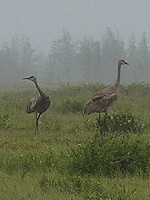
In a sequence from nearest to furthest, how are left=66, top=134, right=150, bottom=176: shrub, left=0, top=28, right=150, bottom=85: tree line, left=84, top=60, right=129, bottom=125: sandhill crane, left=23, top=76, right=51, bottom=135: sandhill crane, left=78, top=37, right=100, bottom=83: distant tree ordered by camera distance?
1. left=66, top=134, right=150, bottom=176: shrub
2. left=84, top=60, right=129, bottom=125: sandhill crane
3. left=23, top=76, right=51, bottom=135: sandhill crane
4. left=78, top=37, right=100, bottom=83: distant tree
5. left=0, top=28, right=150, bottom=85: tree line

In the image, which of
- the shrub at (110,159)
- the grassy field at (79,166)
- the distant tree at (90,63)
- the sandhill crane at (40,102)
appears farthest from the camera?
the distant tree at (90,63)

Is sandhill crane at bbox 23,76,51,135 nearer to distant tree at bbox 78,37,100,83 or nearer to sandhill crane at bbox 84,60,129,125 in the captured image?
sandhill crane at bbox 84,60,129,125

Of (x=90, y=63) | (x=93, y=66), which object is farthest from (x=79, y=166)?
(x=93, y=66)

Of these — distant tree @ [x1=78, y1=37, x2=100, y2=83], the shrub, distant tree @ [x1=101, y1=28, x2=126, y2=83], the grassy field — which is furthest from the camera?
distant tree @ [x1=101, y1=28, x2=126, y2=83]

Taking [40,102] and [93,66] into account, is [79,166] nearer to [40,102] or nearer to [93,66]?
[40,102]

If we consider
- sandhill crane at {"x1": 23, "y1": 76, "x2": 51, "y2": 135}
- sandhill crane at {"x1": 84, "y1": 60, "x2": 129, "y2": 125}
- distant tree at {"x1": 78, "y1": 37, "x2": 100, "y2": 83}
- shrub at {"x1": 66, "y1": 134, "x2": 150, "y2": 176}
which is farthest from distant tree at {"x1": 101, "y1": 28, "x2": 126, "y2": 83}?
shrub at {"x1": 66, "y1": 134, "x2": 150, "y2": 176}

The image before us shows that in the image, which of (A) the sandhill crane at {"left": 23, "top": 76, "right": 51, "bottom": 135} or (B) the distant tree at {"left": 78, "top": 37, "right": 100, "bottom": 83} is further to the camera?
(B) the distant tree at {"left": 78, "top": 37, "right": 100, "bottom": 83}

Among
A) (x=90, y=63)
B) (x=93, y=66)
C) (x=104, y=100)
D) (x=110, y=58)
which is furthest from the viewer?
(x=110, y=58)

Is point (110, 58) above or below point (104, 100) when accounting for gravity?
below

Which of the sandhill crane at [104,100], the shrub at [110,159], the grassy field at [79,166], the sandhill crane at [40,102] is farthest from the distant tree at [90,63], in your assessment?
the shrub at [110,159]

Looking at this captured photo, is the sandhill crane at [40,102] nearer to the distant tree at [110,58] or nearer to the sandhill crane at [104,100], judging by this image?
the sandhill crane at [104,100]

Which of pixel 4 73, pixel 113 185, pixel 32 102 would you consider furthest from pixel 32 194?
pixel 4 73

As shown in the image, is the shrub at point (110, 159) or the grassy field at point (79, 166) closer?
the grassy field at point (79, 166)

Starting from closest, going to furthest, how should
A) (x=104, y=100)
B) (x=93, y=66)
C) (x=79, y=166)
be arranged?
1. (x=79, y=166)
2. (x=104, y=100)
3. (x=93, y=66)
